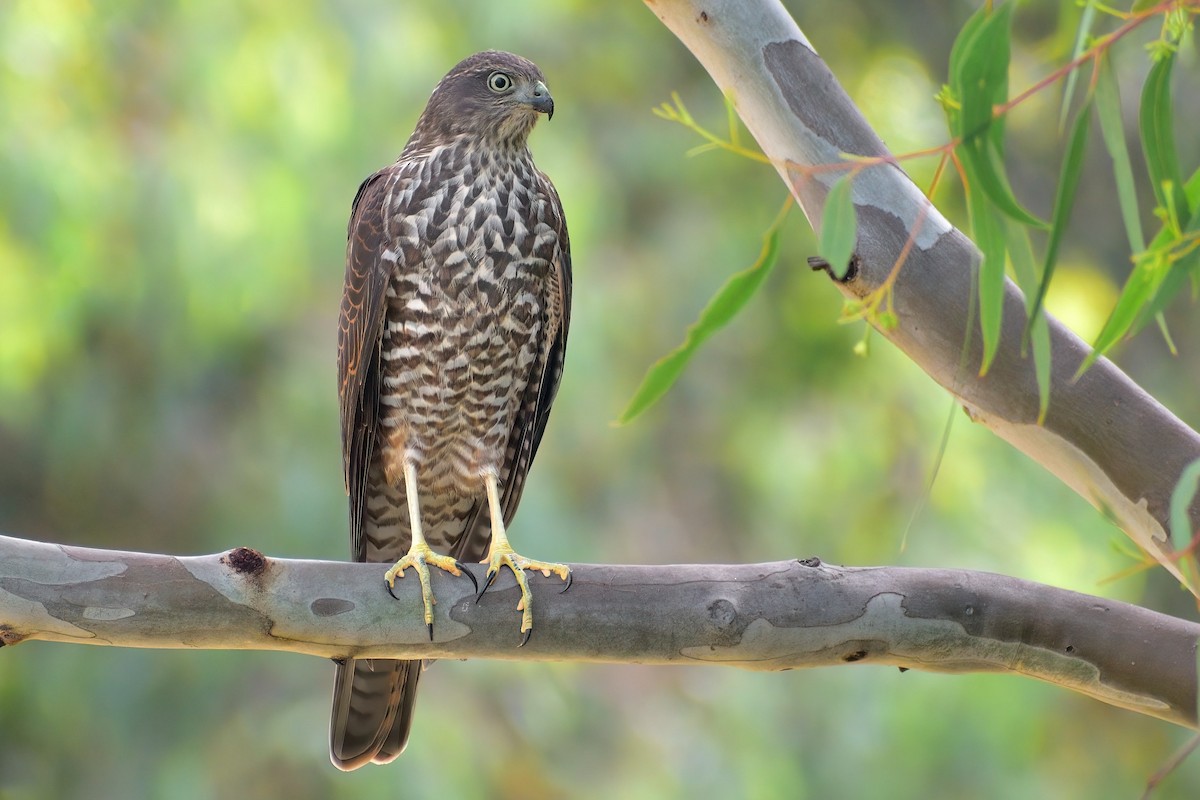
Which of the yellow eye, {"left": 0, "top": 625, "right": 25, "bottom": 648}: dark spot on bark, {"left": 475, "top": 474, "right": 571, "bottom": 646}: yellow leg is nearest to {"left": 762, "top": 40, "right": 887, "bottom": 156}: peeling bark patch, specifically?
{"left": 475, "top": 474, "right": 571, "bottom": 646}: yellow leg

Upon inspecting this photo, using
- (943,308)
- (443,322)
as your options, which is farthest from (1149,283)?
(443,322)

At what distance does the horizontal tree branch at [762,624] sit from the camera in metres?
2.30

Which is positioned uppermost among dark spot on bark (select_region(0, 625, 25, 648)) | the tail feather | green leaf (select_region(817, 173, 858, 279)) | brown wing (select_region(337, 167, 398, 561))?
brown wing (select_region(337, 167, 398, 561))

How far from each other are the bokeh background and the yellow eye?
7.19 feet

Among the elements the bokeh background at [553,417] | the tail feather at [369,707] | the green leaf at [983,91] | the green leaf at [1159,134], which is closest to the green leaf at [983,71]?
the green leaf at [983,91]

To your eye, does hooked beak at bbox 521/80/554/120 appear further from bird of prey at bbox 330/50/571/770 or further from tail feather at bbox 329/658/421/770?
tail feather at bbox 329/658/421/770

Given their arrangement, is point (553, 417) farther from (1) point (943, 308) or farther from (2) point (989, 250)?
(2) point (989, 250)

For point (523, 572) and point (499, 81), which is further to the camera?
point (499, 81)

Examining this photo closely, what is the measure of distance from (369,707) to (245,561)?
1.09 meters

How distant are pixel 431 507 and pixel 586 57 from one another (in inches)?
195

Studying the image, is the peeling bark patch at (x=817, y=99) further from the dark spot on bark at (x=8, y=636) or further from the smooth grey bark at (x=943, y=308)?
the dark spot on bark at (x=8, y=636)

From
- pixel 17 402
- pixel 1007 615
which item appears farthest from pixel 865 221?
pixel 17 402

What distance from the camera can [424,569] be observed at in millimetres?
2504

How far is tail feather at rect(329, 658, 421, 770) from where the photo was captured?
10.4 ft
